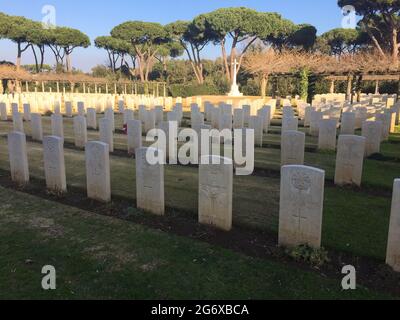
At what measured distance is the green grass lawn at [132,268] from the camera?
147 inches

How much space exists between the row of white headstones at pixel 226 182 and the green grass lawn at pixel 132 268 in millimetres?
567

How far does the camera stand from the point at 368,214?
18.9 ft

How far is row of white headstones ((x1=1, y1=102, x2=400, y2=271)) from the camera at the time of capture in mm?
4426

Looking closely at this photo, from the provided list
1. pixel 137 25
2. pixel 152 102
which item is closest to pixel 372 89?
pixel 152 102

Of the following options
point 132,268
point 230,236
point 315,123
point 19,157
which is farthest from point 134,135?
point 315,123

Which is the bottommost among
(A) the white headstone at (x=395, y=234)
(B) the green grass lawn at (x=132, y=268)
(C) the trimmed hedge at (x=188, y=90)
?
(B) the green grass lawn at (x=132, y=268)

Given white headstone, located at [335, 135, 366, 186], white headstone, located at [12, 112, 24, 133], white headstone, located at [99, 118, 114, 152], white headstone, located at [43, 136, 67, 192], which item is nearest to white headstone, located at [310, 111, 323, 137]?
white headstone, located at [335, 135, 366, 186]

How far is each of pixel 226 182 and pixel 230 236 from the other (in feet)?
2.37

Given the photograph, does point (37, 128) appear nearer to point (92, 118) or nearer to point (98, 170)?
point (92, 118)

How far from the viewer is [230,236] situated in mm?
5070

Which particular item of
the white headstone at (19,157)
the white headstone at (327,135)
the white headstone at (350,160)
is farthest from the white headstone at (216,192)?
the white headstone at (327,135)

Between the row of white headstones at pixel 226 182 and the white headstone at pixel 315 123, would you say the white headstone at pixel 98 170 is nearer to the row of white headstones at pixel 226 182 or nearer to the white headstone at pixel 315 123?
the row of white headstones at pixel 226 182
